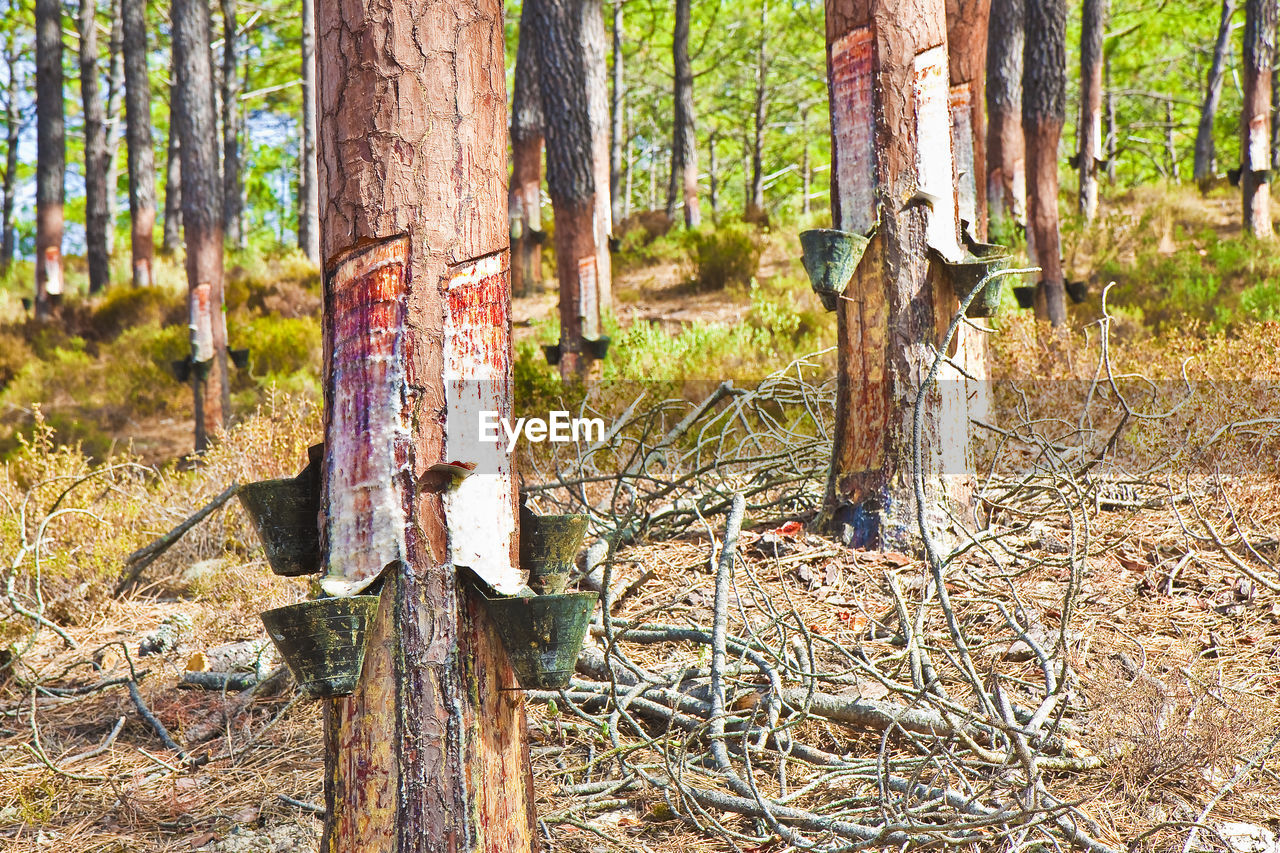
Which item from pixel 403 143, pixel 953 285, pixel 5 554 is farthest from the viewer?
pixel 5 554

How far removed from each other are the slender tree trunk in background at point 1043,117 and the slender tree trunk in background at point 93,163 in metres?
14.2

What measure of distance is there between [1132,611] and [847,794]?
1540mm

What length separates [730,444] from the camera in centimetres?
600

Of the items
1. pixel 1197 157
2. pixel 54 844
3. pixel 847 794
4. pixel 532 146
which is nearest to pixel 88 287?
pixel 532 146

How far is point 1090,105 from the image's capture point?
45.8 ft

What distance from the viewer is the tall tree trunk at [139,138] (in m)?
13.7

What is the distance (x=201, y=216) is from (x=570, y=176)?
3.37 metres

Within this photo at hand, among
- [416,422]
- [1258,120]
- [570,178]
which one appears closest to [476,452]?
[416,422]

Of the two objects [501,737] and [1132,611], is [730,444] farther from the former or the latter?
[501,737]

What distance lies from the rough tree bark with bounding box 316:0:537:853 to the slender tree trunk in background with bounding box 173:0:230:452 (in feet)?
23.3

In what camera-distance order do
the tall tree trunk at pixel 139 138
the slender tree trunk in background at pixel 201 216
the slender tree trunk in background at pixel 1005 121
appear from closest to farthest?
the slender tree trunk in background at pixel 201 216 < the slender tree trunk in background at pixel 1005 121 < the tall tree trunk at pixel 139 138

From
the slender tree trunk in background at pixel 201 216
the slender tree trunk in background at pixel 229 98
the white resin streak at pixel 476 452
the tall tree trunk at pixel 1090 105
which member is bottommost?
the white resin streak at pixel 476 452

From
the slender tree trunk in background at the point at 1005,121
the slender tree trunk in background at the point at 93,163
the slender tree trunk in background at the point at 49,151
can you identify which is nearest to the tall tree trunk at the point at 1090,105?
the slender tree trunk in background at the point at 1005,121

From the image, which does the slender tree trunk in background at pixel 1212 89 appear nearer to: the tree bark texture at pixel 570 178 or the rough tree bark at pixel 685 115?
the rough tree bark at pixel 685 115
